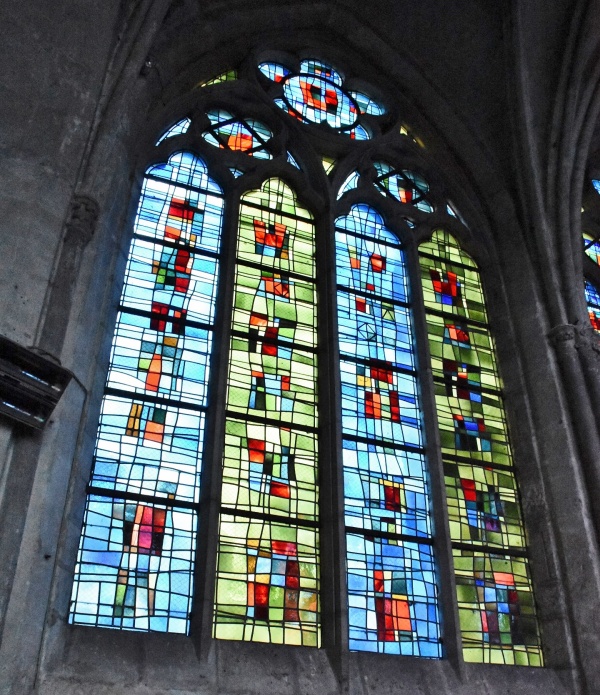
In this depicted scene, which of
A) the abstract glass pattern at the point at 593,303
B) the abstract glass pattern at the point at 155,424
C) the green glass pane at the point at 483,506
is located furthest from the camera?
the abstract glass pattern at the point at 593,303

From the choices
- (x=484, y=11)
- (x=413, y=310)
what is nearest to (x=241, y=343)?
(x=413, y=310)

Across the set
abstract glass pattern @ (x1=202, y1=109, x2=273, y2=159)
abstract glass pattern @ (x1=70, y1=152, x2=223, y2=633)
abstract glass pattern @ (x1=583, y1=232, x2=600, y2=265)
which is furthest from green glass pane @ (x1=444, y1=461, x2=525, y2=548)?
abstract glass pattern @ (x1=583, y1=232, x2=600, y2=265)

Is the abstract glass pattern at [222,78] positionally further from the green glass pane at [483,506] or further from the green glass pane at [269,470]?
the green glass pane at [483,506]

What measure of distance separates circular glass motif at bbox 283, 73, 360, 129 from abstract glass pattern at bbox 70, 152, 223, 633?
178 centimetres

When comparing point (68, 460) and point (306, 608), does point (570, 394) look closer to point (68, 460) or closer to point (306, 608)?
point (306, 608)

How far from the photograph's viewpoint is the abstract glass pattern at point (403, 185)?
26.2 feet

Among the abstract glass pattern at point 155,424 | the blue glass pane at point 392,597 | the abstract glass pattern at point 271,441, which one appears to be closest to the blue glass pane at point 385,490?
the blue glass pane at point 392,597

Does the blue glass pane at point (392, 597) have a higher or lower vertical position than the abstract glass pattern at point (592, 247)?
lower

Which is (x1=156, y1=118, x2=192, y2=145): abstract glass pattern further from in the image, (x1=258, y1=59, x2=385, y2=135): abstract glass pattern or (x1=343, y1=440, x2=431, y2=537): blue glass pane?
(x1=343, y1=440, x2=431, y2=537): blue glass pane

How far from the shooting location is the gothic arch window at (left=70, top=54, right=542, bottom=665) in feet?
16.6

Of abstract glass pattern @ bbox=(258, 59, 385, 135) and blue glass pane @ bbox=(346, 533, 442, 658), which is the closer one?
blue glass pane @ bbox=(346, 533, 442, 658)

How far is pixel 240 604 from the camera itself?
4.99 metres

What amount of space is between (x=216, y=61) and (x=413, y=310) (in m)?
3.08

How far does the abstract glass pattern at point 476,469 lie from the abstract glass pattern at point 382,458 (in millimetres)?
289
